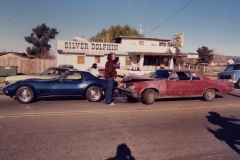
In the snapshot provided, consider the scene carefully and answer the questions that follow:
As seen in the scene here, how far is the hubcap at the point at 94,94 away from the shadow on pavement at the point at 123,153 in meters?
4.71

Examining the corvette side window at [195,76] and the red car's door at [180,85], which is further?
the corvette side window at [195,76]

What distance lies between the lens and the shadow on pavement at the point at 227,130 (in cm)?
461

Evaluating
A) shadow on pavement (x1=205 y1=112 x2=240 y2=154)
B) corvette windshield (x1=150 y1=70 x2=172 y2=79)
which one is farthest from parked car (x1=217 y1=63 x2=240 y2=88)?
shadow on pavement (x1=205 y1=112 x2=240 y2=154)

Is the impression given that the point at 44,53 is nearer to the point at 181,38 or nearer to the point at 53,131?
the point at 181,38

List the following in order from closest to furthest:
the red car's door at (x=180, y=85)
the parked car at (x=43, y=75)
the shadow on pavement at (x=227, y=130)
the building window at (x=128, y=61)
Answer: the shadow on pavement at (x=227, y=130), the red car's door at (x=180, y=85), the parked car at (x=43, y=75), the building window at (x=128, y=61)

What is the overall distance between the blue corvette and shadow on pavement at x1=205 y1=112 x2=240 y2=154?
4398 mm

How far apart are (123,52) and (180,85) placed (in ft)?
71.8

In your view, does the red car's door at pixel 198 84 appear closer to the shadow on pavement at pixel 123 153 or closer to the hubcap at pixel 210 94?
the hubcap at pixel 210 94

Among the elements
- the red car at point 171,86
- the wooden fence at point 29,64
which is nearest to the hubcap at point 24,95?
the red car at point 171,86

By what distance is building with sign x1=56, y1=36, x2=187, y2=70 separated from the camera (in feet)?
90.4

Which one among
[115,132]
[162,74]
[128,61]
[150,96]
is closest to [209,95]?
[162,74]

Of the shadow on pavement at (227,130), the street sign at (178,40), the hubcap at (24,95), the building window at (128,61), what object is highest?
the street sign at (178,40)

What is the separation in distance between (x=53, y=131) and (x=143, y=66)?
26959 mm

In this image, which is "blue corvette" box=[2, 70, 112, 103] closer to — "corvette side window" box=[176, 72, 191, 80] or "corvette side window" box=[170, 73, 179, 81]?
"corvette side window" box=[170, 73, 179, 81]
